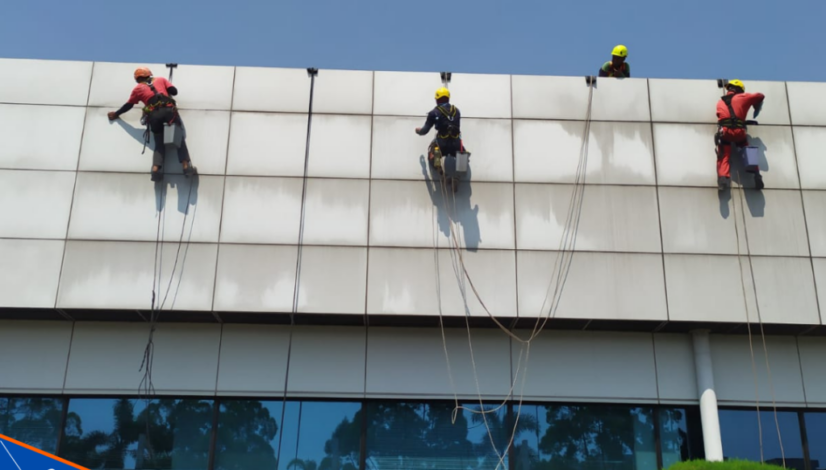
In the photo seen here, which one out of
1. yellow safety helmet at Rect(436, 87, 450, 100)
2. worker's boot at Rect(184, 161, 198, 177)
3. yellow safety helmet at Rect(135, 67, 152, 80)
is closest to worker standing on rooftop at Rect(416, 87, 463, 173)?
yellow safety helmet at Rect(436, 87, 450, 100)

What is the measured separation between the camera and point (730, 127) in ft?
43.8

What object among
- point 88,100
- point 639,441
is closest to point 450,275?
point 639,441

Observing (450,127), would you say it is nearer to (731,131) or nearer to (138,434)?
(731,131)

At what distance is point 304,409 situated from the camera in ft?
41.9

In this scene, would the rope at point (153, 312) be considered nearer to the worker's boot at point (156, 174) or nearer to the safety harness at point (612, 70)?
the worker's boot at point (156, 174)

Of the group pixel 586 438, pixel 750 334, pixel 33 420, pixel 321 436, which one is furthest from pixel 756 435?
pixel 33 420

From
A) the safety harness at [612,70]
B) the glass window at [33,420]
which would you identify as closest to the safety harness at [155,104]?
the glass window at [33,420]

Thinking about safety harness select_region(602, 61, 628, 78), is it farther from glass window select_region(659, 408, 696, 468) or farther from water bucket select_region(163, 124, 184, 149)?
water bucket select_region(163, 124, 184, 149)

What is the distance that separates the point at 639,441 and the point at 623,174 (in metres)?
4.57

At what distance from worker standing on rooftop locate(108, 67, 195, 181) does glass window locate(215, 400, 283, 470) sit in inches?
161

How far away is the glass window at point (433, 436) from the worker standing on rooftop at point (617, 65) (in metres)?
7.28

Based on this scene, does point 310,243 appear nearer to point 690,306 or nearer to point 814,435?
point 690,306

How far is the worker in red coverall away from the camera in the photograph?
1326 centimetres

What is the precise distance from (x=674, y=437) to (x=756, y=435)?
4.59ft
